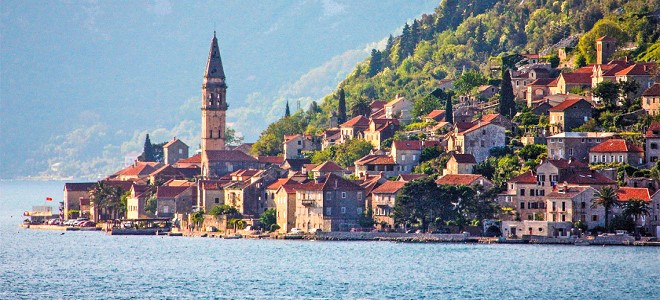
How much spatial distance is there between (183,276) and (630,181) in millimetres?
35914

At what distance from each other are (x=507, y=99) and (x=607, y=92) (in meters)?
10.5

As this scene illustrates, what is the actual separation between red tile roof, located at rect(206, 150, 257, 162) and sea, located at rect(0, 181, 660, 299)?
26.3 m

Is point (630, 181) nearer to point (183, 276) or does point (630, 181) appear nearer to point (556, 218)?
point (556, 218)

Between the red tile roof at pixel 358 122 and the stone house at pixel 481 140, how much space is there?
25.0 meters

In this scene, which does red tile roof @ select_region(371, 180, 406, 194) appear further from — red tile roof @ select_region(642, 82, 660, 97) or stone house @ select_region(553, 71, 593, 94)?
stone house @ select_region(553, 71, 593, 94)

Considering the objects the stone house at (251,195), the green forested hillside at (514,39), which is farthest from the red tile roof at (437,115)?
the stone house at (251,195)

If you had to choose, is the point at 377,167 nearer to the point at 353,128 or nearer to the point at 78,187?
the point at 353,128

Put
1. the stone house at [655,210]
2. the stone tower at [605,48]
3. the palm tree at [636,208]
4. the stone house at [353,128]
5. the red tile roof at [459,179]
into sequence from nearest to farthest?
the palm tree at [636,208] < the stone house at [655,210] < the red tile roof at [459,179] < the stone tower at [605,48] < the stone house at [353,128]

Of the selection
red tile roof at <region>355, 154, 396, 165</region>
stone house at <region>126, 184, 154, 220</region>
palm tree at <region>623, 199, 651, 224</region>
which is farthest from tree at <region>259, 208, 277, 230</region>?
palm tree at <region>623, 199, 651, 224</region>

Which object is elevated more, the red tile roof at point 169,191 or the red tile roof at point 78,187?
the red tile roof at point 78,187

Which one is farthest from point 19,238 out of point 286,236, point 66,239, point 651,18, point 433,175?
point 651,18

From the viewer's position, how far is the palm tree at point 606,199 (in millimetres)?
113562

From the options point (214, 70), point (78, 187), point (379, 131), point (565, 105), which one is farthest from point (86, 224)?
point (565, 105)

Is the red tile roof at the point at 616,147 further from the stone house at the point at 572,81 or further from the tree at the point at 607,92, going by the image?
the stone house at the point at 572,81
